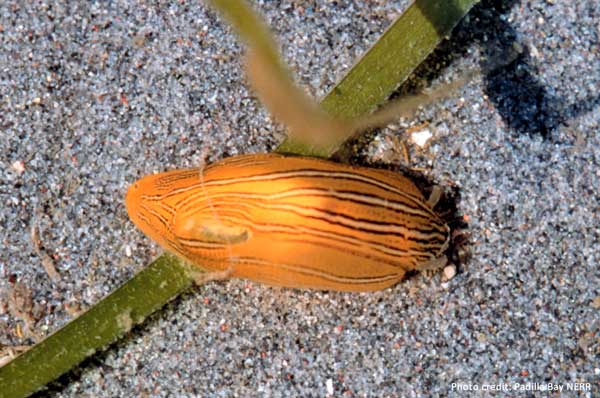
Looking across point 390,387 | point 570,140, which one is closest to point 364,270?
point 390,387

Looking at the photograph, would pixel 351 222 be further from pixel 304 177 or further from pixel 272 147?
pixel 272 147

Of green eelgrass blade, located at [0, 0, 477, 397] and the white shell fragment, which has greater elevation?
green eelgrass blade, located at [0, 0, 477, 397]

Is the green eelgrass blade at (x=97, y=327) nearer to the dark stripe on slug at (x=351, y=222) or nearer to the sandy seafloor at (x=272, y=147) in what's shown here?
the sandy seafloor at (x=272, y=147)

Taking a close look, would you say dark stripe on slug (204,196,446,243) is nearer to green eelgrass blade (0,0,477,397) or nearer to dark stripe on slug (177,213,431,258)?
dark stripe on slug (177,213,431,258)

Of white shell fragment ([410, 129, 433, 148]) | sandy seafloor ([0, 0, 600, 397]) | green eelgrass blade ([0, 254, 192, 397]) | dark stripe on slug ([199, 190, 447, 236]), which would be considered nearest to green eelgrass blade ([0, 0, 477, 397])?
green eelgrass blade ([0, 254, 192, 397])

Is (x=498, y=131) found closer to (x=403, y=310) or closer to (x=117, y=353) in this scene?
(x=403, y=310)

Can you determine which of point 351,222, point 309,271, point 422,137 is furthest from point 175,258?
point 422,137
